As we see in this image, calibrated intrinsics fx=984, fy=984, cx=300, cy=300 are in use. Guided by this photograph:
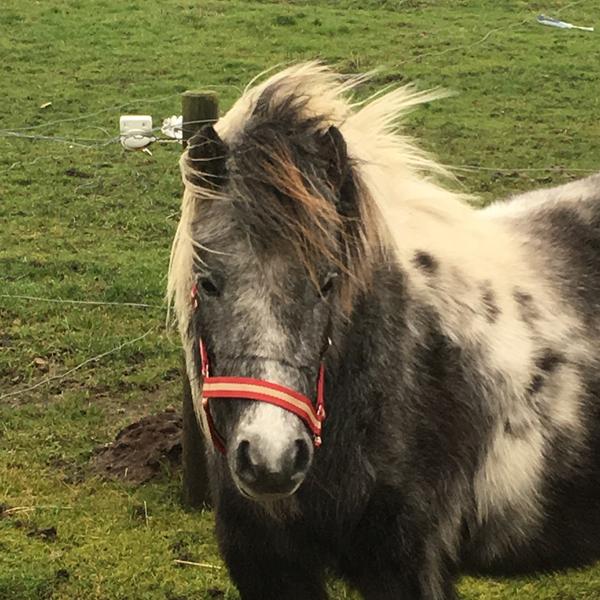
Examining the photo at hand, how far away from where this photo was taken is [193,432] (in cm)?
416

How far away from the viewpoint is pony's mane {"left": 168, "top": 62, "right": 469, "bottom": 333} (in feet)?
7.54

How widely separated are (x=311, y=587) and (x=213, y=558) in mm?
1272

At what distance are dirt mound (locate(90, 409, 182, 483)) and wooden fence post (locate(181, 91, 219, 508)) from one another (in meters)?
0.22

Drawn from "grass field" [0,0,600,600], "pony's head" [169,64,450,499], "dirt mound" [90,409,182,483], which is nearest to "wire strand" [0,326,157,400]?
"grass field" [0,0,600,600]

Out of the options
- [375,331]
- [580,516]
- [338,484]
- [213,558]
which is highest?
[375,331]

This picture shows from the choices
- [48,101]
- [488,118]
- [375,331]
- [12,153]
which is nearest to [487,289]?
[375,331]

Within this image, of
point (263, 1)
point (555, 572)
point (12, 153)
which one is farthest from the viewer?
point (263, 1)

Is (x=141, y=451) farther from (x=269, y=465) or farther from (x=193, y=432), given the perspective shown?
(x=269, y=465)

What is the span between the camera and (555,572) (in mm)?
3078

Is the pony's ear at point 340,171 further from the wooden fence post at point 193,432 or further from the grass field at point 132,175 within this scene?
the grass field at point 132,175

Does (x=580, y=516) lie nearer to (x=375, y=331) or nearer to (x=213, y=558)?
(x=375, y=331)

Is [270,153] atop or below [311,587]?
atop

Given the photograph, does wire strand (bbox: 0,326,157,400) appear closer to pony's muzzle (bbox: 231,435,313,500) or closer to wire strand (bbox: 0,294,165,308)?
wire strand (bbox: 0,294,165,308)

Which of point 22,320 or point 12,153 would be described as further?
point 12,153
